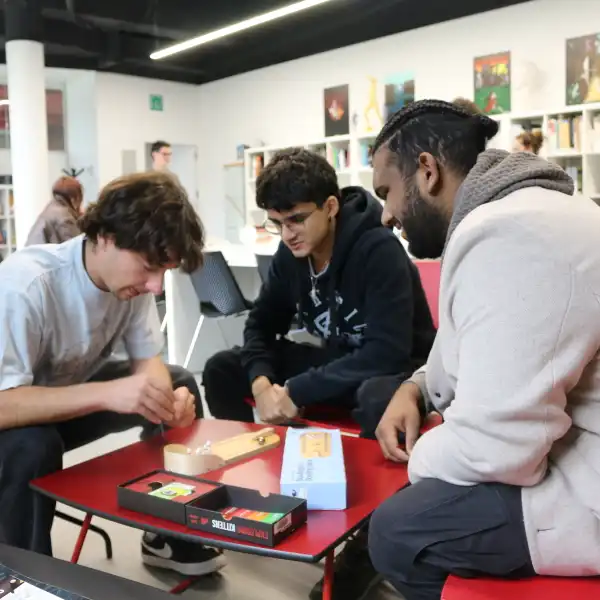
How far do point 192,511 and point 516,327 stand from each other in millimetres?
598

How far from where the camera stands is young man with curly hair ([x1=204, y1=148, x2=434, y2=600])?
190cm

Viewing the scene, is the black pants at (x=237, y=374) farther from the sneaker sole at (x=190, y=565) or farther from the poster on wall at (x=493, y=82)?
the poster on wall at (x=493, y=82)

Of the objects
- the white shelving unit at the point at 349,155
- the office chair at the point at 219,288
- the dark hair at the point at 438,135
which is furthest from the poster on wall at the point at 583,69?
the dark hair at the point at 438,135

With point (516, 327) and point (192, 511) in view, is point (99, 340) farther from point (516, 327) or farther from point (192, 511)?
point (516, 327)

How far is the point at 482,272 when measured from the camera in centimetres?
96

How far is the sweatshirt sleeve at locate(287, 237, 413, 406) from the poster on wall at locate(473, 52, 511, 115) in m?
4.38

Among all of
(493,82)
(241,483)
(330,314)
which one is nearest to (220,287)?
(330,314)

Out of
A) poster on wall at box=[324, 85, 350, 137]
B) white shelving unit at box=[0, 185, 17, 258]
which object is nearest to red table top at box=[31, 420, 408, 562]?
poster on wall at box=[324, 85, 350, 137]

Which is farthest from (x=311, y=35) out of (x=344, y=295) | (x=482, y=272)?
(x=482, y=272)

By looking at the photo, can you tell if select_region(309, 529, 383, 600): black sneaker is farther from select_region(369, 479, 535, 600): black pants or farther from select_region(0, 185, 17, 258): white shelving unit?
select_region(0, 185, 17, 258): white shelving unit

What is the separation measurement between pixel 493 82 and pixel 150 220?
16.9 feet

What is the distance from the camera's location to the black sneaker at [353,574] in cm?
164

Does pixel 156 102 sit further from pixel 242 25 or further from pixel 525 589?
pixel 525 589

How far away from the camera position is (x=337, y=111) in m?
7.21
